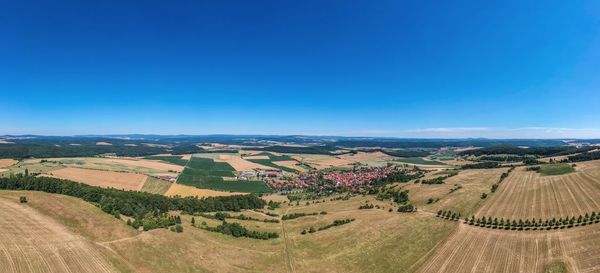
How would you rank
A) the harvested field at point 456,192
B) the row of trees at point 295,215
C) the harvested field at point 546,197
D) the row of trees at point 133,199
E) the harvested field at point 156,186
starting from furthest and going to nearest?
the harvested field at point 156,186 → the row of trees at point 295,215 → the row of trees at point 133,199 → the harvested field at point 456,192 → the harvested field at point 546,197

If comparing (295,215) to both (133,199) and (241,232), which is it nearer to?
(241,232)

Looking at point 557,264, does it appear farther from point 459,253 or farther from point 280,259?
point 280,259

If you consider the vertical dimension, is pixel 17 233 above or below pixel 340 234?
above

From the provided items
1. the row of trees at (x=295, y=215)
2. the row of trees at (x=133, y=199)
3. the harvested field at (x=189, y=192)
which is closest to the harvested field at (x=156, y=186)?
the harvested field at (x=189, y=192)

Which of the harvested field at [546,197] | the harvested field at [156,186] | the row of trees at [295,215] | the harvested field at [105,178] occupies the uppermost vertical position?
the harvested field at [546,197]

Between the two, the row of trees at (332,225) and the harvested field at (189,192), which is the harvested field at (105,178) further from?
the row of trees at (332,225)

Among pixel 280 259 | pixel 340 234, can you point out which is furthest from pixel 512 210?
pixel 280 259
